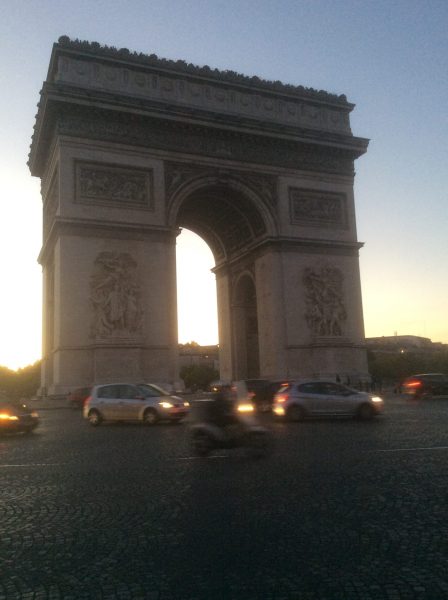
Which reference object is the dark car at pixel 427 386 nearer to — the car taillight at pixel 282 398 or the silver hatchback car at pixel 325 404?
the silver hatchback car at pixel 325 404

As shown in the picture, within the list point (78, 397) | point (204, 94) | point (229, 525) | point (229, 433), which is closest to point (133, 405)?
point (229, 433)

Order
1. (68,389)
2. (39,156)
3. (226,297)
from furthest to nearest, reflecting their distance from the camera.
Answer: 1. (226,297)
2. (39,156)
3. (68,389)

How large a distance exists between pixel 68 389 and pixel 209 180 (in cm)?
1241

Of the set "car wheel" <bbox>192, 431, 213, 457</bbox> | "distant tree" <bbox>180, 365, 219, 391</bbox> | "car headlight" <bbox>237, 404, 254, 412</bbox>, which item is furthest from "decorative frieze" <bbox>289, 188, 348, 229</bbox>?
"distant tree" <bbox>180, 365, 219, 391</bbox>

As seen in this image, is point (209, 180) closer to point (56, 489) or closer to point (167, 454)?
point (167, 454)

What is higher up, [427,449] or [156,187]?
[156,187]

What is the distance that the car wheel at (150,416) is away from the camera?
1694 cm

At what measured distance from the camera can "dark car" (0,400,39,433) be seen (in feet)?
51.9

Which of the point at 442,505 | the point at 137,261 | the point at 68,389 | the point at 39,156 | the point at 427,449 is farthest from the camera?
the point at 39,156

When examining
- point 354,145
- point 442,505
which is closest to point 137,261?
point 354,145

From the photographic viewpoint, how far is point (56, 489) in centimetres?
721

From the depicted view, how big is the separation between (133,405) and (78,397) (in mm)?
8525

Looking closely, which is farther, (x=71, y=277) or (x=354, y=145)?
(x=354, y=145)

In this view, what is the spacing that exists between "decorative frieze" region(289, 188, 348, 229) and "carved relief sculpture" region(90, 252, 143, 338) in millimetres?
9622
